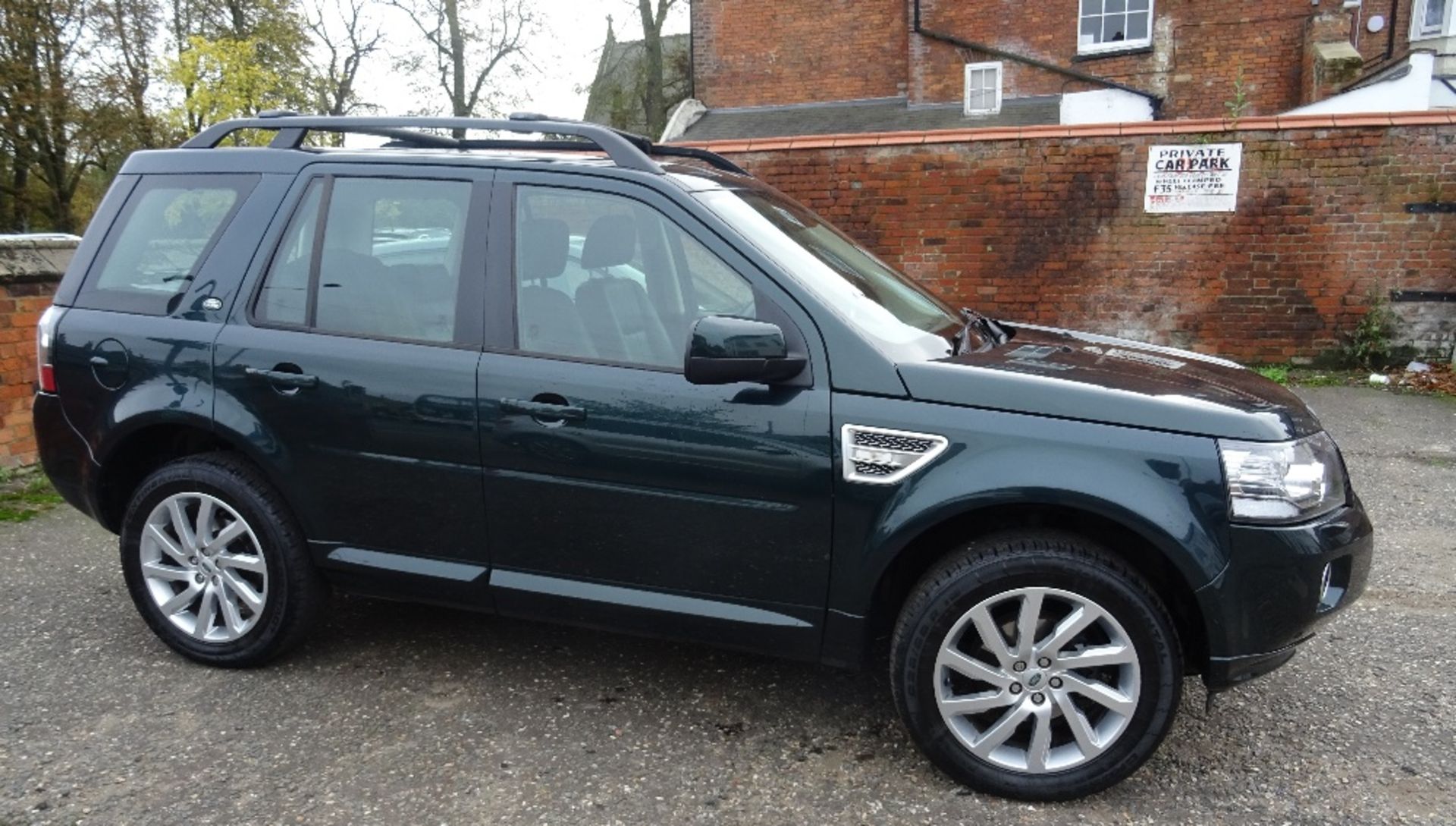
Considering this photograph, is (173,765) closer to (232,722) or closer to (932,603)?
(232,722)

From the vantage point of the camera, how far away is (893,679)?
2828 millimetres

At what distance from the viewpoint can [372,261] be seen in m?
3.35

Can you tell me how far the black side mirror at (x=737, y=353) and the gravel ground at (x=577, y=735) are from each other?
3.85 feet

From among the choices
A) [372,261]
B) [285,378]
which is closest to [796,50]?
[372,261]

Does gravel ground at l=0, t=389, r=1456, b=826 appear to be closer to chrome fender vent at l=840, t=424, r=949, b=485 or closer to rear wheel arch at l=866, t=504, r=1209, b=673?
rear wheel arch at l=866, t=504, r=1209, b=673

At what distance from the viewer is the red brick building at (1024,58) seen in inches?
634

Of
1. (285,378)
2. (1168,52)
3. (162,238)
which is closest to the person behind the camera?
(285,378)

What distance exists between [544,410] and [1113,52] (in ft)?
56.0

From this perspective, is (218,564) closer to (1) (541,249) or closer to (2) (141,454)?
(2) (141,454)

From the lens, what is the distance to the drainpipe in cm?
1695

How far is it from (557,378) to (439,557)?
77 cm

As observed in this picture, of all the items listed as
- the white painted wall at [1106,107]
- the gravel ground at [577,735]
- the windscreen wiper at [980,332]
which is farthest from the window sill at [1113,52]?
the windscreen wiper at [980,332]

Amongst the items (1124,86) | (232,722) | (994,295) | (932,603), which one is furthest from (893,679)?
(1124,86)

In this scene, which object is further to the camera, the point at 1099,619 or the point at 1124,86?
the point at 1124,86
